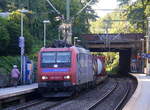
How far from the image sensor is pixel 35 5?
226 feet

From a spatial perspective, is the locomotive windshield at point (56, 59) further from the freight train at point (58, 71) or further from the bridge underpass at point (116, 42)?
the bridge underpass at point (116, 42)

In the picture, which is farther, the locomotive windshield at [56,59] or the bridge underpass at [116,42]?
the bridge underpass at [116,42]

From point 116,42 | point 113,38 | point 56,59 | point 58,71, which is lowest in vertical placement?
point 58,71

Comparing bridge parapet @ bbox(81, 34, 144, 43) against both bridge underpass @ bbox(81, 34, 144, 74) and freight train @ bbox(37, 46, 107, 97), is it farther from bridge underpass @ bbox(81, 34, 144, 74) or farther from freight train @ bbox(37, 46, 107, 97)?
freight train @ bbox(37, 46, 107, 97)

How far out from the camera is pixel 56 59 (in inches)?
1140

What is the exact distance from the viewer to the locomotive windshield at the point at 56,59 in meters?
28.7

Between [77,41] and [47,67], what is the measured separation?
183 ft

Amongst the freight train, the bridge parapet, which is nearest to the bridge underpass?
the bridge parapet

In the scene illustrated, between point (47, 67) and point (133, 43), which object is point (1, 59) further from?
point (133, 43)

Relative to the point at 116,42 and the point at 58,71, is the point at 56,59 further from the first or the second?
the point at 116,42

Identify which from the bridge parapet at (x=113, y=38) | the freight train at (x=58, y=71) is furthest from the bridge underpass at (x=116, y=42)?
the freight train at (x=58, y=71)

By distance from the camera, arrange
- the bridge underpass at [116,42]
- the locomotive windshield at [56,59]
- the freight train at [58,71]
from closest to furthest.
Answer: the freight train at [58,71] < the locomotive windshield at [56,59] < the bridge underpass at [116,42]

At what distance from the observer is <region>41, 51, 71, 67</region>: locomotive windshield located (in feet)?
94.3

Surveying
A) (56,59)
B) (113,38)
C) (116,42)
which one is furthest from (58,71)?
(116,42)
